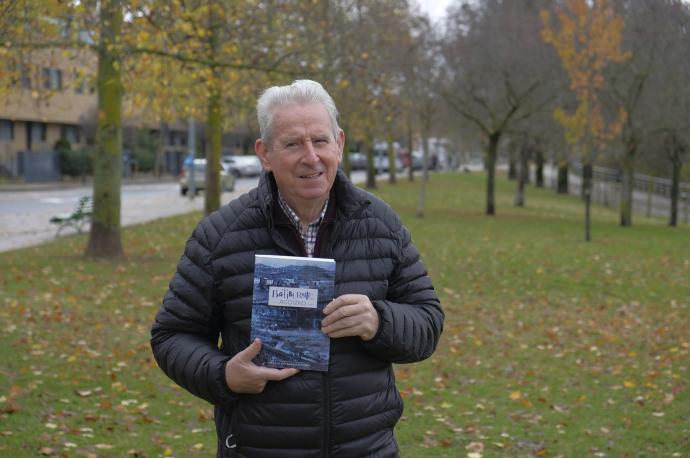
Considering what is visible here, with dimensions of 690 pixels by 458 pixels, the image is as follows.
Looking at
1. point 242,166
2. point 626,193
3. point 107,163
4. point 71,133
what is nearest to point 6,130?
point 71,133

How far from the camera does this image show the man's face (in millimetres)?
2939

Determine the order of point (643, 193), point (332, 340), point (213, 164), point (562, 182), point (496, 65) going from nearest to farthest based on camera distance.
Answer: point (332, 340), point (213, 164), point (496, 65), point (643, 193), point (562, 182)

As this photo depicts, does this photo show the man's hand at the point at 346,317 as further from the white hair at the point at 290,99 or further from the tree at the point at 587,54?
the tree at the point at 587,54

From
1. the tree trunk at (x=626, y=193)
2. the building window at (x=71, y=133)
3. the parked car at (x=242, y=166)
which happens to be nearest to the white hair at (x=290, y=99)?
the tree trunk at (x=626, y=193)

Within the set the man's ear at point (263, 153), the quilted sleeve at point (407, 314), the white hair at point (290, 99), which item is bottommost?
the quilted sleeve at point (407, 314)

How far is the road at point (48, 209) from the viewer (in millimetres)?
23781

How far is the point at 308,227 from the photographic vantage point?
308 cm

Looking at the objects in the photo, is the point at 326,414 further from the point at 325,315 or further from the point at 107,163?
the point at 107,163

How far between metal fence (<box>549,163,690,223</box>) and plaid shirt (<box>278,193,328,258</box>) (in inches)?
1357

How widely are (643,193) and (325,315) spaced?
4671cm

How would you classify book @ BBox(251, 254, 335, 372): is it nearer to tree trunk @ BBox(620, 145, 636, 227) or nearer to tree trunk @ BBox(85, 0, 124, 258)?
tree trunk @ BBox(85, 0, 124, 258)

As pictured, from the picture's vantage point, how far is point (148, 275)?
50.8 feet

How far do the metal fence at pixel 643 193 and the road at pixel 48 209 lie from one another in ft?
57.4

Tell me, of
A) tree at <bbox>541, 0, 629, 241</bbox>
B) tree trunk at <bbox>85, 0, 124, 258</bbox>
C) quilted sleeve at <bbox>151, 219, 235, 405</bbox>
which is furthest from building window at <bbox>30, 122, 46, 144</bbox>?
quilted sleeve at <bbox>151, 219, 235, 405</bbox>
